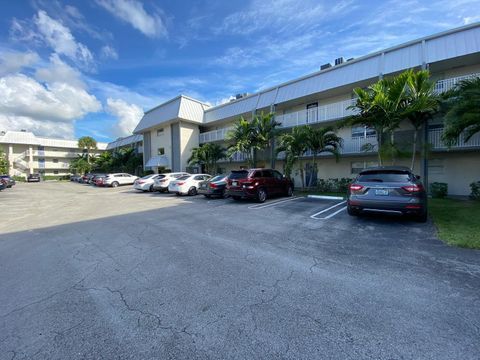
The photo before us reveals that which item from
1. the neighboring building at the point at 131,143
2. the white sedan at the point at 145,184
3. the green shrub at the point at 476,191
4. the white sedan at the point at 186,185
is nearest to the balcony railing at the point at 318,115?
the green shrub at the point at 476,191

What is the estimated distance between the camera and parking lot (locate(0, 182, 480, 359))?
2.15 m

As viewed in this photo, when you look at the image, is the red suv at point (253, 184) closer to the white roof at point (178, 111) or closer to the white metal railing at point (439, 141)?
the white metal railing at point (439, 141)

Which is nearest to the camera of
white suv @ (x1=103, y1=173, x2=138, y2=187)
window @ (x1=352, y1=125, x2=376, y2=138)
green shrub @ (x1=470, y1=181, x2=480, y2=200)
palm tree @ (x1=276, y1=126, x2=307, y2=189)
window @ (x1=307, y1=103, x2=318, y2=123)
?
green shrub @ (x1=470, y1=181, x2=480, y2=200)

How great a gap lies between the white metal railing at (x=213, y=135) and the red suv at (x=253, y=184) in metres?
11.3

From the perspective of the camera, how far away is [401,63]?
12938 millimetres

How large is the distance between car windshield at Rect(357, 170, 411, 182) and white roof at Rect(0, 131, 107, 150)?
209 ft

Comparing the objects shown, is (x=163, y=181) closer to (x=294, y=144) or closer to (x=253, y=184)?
(x=253, y=184)

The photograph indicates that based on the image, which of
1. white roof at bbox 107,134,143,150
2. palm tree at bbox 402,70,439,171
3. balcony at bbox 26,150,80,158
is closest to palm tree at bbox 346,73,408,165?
palm tree at bbox 402,70,439,171

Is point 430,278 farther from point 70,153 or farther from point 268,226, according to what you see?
point 70,153

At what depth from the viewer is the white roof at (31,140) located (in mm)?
45469

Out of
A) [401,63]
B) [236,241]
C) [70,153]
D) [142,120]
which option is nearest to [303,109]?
[401,63]

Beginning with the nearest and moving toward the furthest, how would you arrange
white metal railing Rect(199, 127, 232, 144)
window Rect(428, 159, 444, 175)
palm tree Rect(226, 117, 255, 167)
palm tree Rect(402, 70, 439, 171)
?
1. palm tree Rect(402, 70, 439, 171)
2. window Rect(428, 159, 444, 175)
3. palm tree Rect(226, 117, 255, 167)
4. white metal railing Rect(199, 127, 232, 144)

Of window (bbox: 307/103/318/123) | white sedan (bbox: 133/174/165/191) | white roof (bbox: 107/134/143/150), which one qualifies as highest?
white roof (bbox: 107/134/143/150)

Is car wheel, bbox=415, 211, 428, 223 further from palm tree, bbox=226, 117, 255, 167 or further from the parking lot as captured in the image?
palm tree, bbox=226, 117, 255, 167
